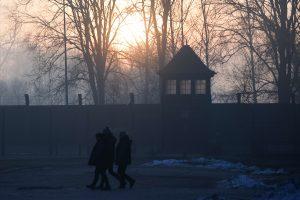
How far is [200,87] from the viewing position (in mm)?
39531

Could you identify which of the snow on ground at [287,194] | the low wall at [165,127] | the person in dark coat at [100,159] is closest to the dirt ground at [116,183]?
the person in dark coat at [100,159]

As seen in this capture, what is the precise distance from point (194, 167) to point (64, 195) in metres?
11.5

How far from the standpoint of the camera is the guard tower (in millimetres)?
39062

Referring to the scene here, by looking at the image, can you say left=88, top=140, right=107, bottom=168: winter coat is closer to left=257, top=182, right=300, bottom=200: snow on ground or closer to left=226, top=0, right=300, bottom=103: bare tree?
left=257, top=182, right=300, bottom=200: snow on ground

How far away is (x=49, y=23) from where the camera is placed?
5100 centimetres

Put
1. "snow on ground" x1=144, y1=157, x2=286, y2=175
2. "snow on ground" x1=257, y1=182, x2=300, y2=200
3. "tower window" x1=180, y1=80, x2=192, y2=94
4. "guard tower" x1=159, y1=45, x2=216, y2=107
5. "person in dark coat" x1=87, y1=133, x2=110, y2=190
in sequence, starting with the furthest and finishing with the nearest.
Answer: "tower window" x1=180, y1=80, x2=192, y2=94
"guard tower" x1=159, y1=45, x2=216, y2=107
"snow on ground" x1=144, y1=157, x2=286, y2=175
"person in dark coat" x1=87, y1=133, x2=110, y2=190
"snow on ground" x1=257, y1=182, x2=300, y2=200

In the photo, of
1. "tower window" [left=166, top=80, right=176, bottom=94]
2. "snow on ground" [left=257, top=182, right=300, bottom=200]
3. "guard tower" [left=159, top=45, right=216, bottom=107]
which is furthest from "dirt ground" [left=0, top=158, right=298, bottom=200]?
"tower window" [left=166, top=80, right=176, bottom=94]

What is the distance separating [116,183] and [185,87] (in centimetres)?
1676

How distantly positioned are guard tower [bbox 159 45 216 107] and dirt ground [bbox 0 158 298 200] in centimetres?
712

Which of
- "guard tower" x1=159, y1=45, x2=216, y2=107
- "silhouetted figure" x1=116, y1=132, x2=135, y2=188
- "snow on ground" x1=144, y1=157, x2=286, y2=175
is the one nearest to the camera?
"silhouetted figure" x1=116, y1=132, x2=135, y2=188

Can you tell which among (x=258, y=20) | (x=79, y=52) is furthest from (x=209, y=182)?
(x=79, y=52)

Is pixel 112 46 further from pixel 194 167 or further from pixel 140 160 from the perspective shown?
pixel 194 167

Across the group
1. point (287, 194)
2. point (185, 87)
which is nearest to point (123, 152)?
point (287, 194)

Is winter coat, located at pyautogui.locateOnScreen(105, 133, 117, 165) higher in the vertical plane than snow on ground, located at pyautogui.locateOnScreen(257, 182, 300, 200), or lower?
higher
